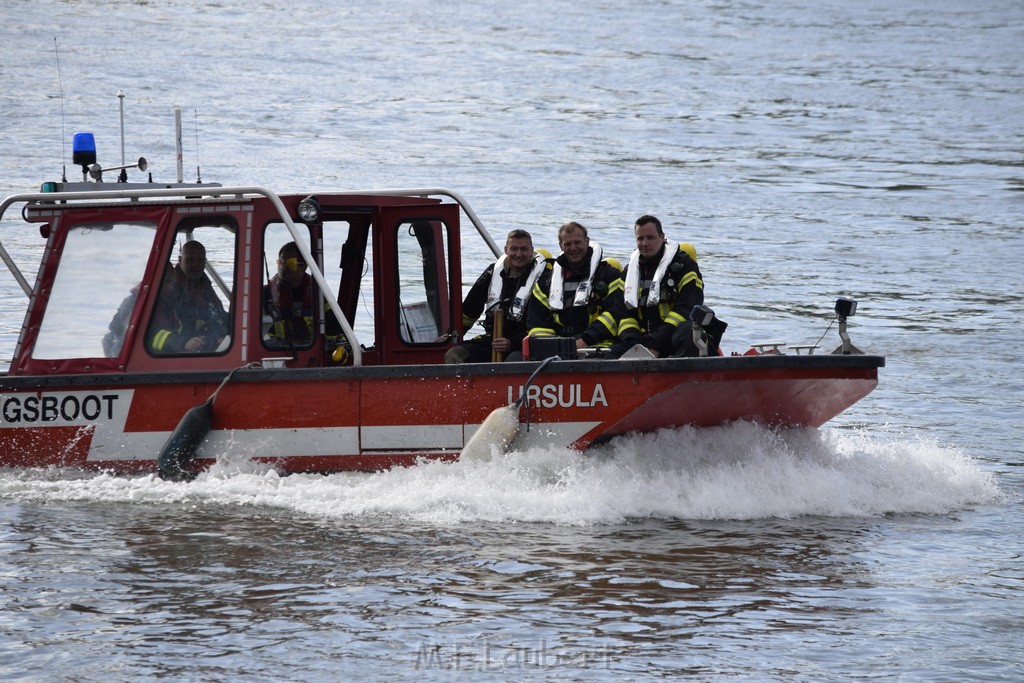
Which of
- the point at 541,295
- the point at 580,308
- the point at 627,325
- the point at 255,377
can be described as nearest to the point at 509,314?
the point at 541,295

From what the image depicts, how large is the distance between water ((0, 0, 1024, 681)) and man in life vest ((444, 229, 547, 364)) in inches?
35.2

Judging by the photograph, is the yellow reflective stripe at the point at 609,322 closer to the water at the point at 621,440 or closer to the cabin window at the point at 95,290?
the water at the point at 621,440

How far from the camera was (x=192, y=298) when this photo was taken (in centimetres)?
891

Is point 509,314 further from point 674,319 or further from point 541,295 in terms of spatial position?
point 674,319

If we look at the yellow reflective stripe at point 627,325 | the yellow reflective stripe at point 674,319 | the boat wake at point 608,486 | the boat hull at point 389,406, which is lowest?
the boat wake at point 608,486

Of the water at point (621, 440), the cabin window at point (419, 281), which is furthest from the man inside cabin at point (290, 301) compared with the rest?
the water at point (621, 440)

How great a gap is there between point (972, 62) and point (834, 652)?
112 ft

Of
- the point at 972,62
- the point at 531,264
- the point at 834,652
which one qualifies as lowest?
the point at 834,652

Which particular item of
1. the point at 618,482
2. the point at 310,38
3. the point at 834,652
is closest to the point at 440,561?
the point at 618,482

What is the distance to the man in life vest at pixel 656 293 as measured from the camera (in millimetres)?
8633

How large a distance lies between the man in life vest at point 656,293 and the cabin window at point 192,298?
230 centimetres

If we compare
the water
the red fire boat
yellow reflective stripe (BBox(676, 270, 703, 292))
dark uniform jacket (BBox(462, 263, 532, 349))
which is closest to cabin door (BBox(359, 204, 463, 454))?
the red fire boat

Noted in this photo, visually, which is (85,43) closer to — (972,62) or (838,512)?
(972,62)

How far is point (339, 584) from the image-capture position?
286 inches
